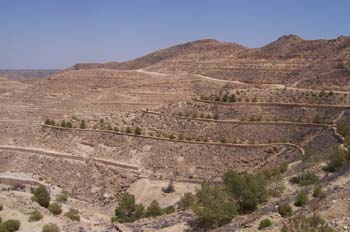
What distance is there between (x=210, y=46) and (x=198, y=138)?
58025mm

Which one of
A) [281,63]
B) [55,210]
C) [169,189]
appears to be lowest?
[169,189]

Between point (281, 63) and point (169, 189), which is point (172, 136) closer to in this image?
point (169, 189)

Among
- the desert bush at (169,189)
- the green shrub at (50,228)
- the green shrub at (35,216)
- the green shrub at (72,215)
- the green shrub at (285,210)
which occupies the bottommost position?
the desert bush at (169,189)

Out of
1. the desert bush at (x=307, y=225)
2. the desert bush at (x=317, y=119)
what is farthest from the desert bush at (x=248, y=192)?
the desert bush at (x=317, y=119)

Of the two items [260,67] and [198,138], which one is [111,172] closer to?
[198,138]

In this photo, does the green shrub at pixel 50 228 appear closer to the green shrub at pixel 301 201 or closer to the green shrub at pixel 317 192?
the green shrub at pixel 301 201

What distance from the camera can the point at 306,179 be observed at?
20.2 meters

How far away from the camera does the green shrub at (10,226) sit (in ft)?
64.2

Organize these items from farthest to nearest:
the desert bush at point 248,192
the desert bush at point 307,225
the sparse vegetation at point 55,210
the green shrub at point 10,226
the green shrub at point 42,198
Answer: the green shrub at point 42,198
the sparse vegetation at point 55,210
the green shrub at point 10,226
the desert bush at point 248,192
the desert bush at point 307,225

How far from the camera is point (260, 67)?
66000 millimetres

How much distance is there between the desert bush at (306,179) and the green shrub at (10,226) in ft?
41.4

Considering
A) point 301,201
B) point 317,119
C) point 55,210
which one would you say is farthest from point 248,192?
point 317,119

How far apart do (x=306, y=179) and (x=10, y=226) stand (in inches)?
519

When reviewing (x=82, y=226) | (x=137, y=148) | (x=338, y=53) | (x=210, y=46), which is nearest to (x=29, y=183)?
(x=137, y=148)
